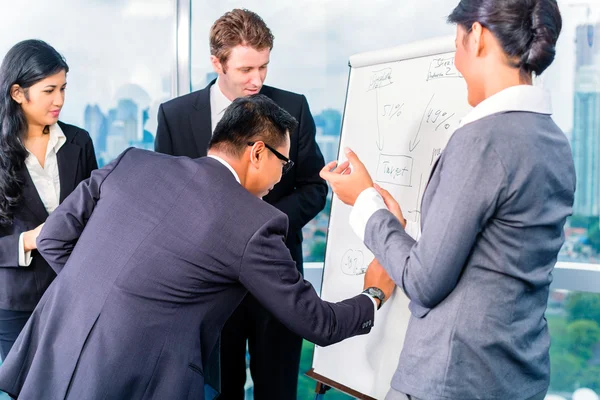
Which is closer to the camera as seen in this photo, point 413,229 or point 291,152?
point 413,229

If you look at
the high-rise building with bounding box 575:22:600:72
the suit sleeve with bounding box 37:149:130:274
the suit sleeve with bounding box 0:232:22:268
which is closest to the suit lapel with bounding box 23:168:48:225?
the suit sleeve with bounding box 0:232:22:268

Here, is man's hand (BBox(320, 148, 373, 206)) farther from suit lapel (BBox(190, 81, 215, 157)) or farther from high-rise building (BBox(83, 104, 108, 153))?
high-rise building (BBox(83, 104, 108, 153))

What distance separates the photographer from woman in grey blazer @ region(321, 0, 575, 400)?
0.97m

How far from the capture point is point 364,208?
3.90 feet

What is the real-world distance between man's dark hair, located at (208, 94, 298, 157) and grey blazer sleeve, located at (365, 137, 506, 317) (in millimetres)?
516

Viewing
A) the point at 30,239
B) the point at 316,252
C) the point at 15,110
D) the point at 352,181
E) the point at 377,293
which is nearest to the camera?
the point at 352,181

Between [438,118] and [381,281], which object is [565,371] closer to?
[381,281]

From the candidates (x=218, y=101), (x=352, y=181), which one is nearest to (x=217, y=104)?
(x=218, y=101)

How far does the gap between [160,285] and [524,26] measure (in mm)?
910

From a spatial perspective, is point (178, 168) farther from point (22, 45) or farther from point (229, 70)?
point (22, 45)

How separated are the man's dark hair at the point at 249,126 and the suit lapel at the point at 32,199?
2.56 ft

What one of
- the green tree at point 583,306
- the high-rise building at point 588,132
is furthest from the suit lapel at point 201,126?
the green tree at point 583,306

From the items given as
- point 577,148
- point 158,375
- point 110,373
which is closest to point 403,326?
point 158,375

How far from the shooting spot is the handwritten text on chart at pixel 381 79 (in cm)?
176
